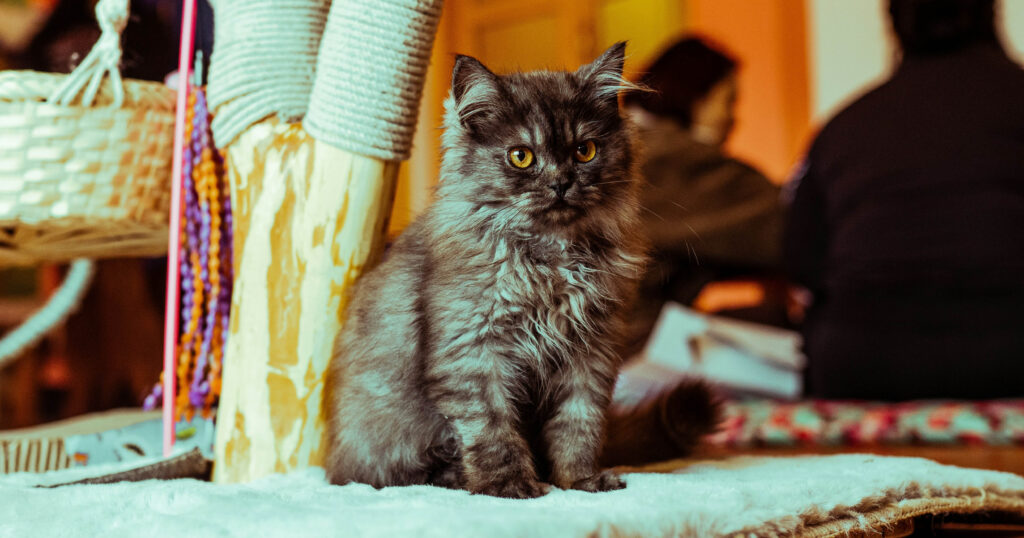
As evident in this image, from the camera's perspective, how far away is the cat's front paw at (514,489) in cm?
95

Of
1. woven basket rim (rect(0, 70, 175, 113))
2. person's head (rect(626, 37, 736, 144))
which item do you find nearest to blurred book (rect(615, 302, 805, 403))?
person's head (rect(626, 37, 736, 144))

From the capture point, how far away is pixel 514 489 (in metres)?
0.96

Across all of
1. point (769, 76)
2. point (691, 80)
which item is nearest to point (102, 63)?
point (691, 80)

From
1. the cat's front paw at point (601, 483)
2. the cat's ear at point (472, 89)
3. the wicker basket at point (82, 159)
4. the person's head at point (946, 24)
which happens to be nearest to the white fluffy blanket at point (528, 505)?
the cat's front paw at point (601, 483)

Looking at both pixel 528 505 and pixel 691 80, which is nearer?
pixel 528 505

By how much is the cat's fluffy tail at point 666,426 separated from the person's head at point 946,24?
5.24ft

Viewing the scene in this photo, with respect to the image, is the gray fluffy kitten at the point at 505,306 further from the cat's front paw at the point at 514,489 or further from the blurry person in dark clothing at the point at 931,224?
the blurry person in dark clothing at the point at 931,224

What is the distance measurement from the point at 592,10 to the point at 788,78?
4.93ft

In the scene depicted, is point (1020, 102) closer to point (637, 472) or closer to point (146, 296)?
point (637, 472)

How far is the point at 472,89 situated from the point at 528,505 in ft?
1.79

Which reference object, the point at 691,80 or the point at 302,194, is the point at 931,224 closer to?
the point at 691,80

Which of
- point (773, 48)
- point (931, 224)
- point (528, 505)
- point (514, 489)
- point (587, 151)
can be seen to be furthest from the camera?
point (773, 48)

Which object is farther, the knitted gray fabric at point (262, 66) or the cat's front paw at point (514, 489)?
the knitted gray fabric at point (262, 66)

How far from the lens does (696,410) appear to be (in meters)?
1.29
